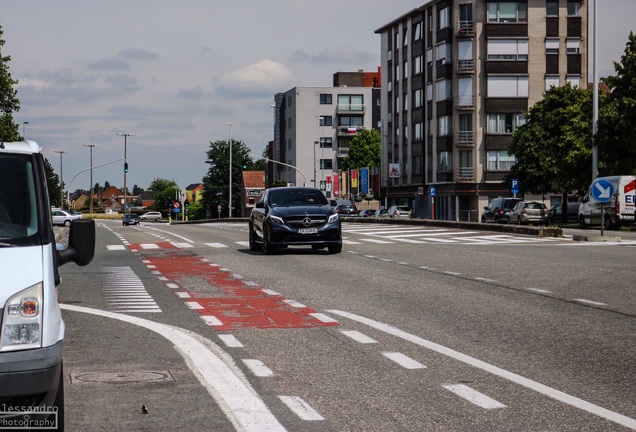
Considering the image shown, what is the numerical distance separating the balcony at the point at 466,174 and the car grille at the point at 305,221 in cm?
6085

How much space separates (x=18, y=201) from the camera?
590 cm

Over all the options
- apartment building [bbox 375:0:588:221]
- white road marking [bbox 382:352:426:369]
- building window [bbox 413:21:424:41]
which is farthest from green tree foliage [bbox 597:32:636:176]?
white road marking [bbox 382:352:426:369]

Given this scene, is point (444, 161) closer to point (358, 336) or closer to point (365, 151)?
point (365, 151)

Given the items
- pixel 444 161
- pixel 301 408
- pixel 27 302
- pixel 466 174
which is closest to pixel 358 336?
pixel 301 408

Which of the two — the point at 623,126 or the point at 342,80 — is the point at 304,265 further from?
the point at 342,80

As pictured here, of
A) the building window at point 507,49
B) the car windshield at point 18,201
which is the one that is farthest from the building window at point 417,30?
the car windshield at point 18,201

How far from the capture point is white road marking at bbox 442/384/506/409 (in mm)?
6526

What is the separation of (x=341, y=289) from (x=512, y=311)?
A: 3.59 m

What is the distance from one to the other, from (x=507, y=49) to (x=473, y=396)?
79.2 m

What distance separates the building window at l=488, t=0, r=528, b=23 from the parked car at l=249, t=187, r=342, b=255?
6169 centimetres

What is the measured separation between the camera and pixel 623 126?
4941 centimetres

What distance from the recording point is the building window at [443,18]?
85525mm

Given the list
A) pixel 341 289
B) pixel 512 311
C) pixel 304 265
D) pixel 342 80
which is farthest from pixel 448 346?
pixel 342 80
